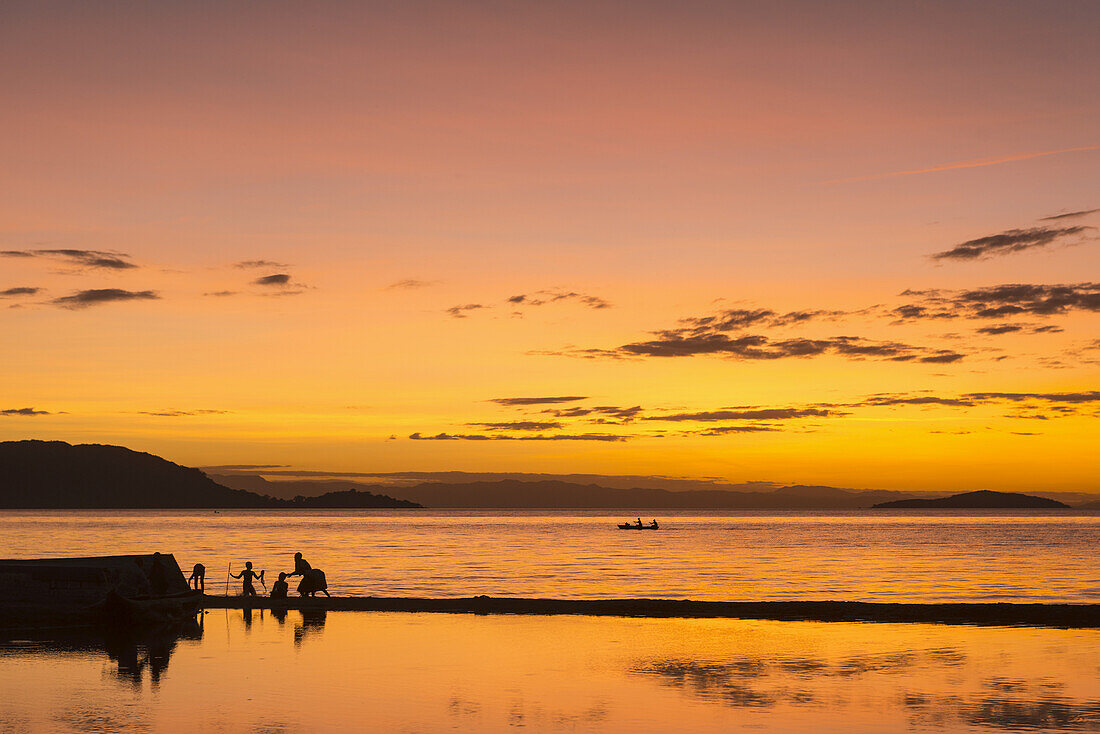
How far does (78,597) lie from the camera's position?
3722 cm

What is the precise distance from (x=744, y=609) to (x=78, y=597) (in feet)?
79.8

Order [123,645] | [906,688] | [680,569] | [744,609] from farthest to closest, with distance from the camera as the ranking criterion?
[680,569], [744,609], [123,645], [906,688]

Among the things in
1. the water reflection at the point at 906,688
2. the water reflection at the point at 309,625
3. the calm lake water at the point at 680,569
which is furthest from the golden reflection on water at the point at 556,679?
the calm lake water at the point at 680,569

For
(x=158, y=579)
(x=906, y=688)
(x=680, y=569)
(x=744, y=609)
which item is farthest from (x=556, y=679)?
(x=680, y=569)

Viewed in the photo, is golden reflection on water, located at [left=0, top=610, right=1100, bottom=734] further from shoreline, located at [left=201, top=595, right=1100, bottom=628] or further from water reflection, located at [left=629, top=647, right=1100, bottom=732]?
shoreline, located at [left=201, top=595, right=1100, bottom=628]

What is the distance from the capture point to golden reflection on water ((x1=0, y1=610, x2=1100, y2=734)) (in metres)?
19.6

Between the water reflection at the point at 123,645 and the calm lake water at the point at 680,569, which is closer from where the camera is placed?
the water reflection at the point at 123,645

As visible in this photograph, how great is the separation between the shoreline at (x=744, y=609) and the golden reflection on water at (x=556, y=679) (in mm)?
2601

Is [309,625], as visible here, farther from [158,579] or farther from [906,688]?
[906,688]

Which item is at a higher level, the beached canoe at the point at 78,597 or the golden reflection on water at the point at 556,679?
the beached canoe at the point at 78,597

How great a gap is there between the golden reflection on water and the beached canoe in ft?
8.26

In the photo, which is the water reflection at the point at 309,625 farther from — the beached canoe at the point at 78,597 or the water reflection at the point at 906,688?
the water reflection at the point at 906,688

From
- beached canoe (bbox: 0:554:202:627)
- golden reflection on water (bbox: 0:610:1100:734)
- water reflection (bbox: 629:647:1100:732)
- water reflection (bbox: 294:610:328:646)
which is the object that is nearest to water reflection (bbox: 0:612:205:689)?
golden reflection on water (bbox: 0:610:1100:734)

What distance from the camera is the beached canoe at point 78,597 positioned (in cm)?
3650
